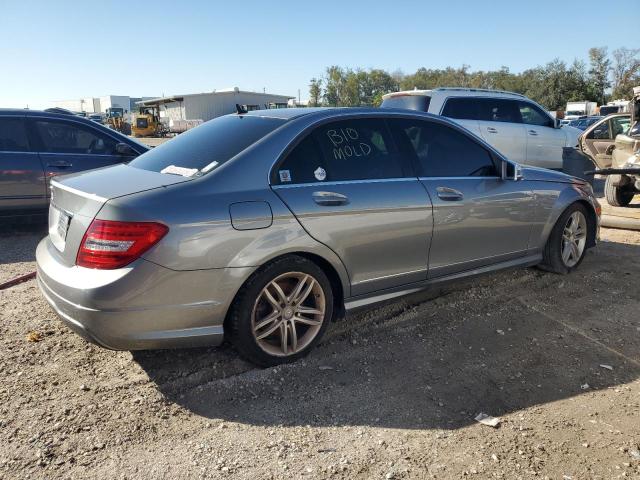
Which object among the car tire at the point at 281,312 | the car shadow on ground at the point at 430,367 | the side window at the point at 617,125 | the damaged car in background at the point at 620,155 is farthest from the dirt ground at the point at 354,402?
the side window at the point at 617,125

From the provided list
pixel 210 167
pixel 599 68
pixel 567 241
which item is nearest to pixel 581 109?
pixel 599 68

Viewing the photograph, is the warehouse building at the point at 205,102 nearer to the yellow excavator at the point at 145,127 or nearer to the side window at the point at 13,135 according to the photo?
the yellow excavator at the point at 145,127

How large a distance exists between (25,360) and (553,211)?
14.8 ft

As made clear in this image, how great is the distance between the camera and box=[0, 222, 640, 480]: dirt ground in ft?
8.19

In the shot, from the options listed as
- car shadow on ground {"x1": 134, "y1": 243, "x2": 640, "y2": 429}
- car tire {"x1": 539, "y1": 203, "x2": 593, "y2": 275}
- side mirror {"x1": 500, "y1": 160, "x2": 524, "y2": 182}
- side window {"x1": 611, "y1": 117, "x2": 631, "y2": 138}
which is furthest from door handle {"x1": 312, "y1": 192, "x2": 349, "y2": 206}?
side window {"x1": 611, "y1": 117, "x2": 631, "y2": 138}

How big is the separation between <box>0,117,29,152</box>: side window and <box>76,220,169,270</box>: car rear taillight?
466cm

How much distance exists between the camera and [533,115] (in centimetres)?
Result: 1056

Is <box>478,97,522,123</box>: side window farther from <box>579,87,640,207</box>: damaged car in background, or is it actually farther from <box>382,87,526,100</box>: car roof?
<box>579,87,640,207</box>: damaged car in background

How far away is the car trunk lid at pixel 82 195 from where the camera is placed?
115 inches

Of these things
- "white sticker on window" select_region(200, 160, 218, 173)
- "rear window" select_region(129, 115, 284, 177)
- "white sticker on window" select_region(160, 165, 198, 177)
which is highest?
"rear window" select_region(129, 115, 284, 177)

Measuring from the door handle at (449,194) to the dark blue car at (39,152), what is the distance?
182 inches

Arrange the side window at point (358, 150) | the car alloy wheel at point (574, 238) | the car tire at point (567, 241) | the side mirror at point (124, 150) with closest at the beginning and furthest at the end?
the side window at point (358, 150) → the car tire at point (567, 241) → the car alloy wheel at point (574, 238) → the side mirror at point (124, 150)

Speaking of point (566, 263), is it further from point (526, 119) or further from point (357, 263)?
point (526, 119)

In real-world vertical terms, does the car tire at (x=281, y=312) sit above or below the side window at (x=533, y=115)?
below
